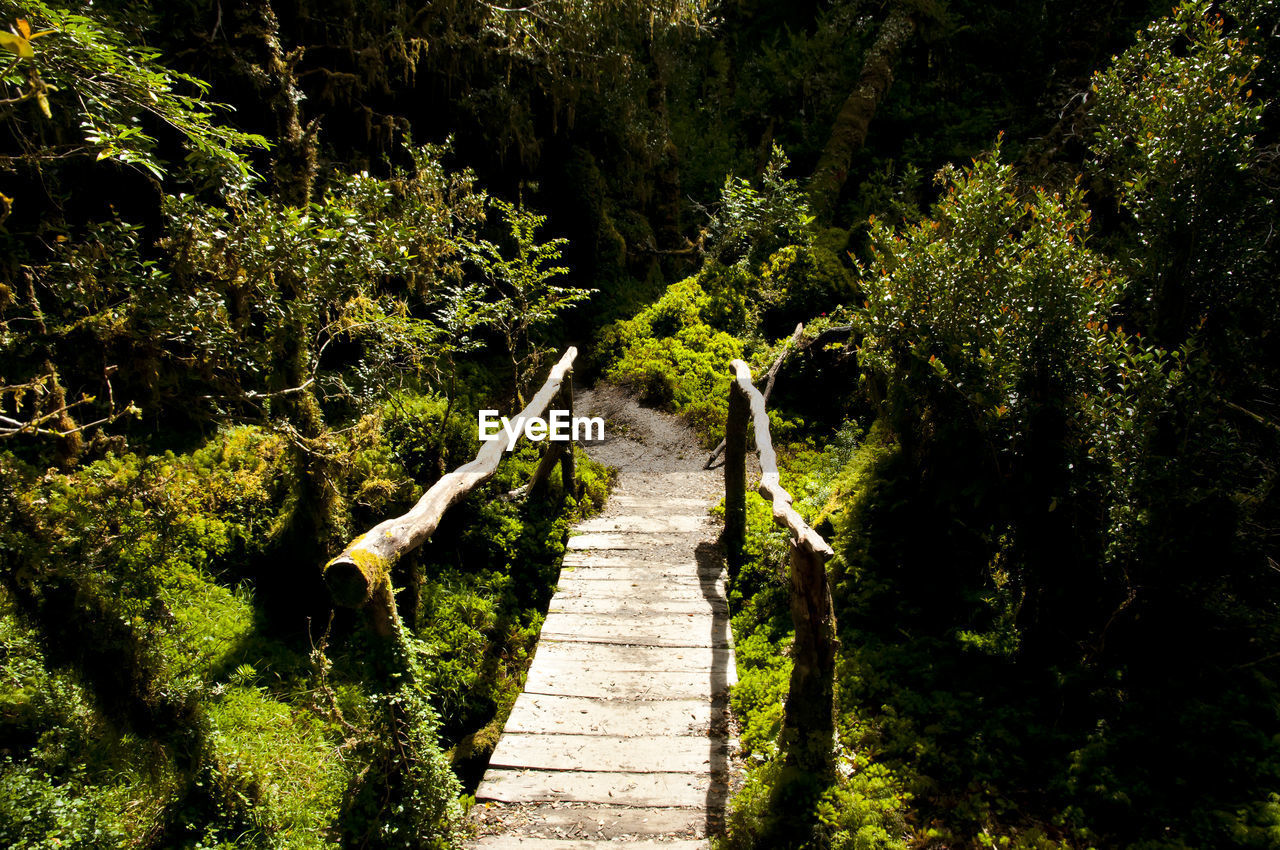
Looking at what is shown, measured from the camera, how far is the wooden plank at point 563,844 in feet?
11.5

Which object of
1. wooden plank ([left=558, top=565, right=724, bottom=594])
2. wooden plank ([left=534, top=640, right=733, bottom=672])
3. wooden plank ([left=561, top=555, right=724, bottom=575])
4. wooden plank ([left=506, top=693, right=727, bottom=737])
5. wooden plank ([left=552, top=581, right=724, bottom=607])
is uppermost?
wooden plank ([left=561, top=555, right=724, bottom=575])

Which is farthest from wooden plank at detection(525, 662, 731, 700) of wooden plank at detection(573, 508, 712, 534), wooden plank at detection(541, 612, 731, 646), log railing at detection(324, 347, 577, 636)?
wooden plank at detection(573, 508, 712, 534)

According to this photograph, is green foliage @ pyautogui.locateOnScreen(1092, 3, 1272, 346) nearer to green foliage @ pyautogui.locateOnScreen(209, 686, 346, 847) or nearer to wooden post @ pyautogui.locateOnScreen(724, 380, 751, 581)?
wooden post @ pyautogui.locateOnScreen(724, 380, 751, 581)

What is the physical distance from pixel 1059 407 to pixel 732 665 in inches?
118

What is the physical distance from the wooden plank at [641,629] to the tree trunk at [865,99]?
40.6 ft

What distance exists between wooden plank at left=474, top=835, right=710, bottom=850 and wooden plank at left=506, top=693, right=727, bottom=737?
31.2 inches

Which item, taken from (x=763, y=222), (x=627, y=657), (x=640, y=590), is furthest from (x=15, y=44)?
(x=763, y=222)

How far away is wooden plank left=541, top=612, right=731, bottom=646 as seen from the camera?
5.21m

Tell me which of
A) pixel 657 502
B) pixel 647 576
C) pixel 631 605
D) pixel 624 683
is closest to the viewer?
pixel 624 683

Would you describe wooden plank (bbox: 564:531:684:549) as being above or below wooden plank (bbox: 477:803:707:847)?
above

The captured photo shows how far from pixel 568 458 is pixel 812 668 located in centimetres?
420

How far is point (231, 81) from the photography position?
25.4 ft

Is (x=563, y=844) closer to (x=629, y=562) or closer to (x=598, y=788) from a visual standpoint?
(x=598, y=788)

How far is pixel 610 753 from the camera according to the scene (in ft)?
13.6
